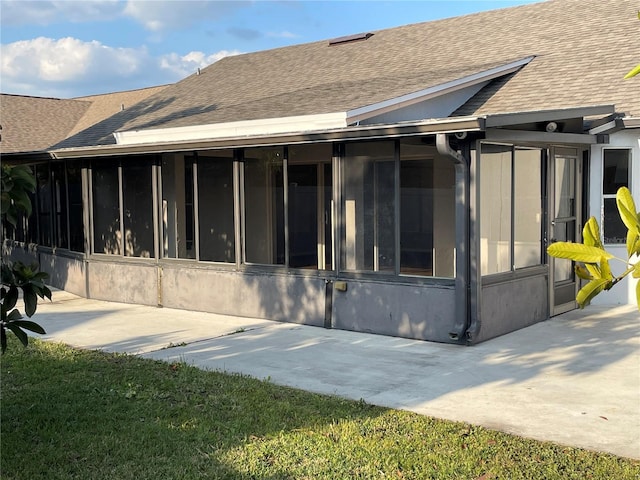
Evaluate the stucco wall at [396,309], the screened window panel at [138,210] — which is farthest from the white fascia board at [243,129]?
the stucco wall at [396,309]

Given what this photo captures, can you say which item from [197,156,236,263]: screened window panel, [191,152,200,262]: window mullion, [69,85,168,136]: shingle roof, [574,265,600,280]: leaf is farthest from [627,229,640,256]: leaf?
[69,85,168,136]: shingle roof

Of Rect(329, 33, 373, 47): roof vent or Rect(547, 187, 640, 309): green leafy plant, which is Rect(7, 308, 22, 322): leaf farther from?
Rect(329, 33, 373, 47): roof vent

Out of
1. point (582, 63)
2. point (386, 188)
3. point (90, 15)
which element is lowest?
point (386, 188)

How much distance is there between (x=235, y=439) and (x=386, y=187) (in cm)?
451

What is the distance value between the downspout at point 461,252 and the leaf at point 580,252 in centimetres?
635

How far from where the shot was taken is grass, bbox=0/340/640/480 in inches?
170

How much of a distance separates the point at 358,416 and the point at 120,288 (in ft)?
24.5

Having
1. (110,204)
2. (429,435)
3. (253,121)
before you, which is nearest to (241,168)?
(253,121)

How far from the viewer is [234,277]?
1024 centimetres

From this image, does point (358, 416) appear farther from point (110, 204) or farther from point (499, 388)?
point (110, 204)

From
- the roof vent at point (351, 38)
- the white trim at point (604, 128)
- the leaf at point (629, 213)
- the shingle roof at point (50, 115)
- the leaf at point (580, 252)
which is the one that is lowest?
the leaf at point (580, 252)

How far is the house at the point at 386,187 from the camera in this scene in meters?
8.30

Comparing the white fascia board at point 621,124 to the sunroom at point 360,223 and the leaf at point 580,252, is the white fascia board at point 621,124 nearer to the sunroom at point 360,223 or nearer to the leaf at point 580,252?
the sunroom at point 360,223

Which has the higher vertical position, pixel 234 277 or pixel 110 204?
pixel 110 204
